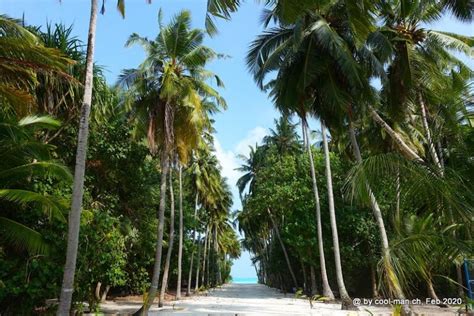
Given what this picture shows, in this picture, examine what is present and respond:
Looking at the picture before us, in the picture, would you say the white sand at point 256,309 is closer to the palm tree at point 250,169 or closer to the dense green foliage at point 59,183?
the dense green foliage at point 59,183

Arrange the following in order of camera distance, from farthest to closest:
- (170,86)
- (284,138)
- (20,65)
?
(284,138)
(170,86)
(20,65)

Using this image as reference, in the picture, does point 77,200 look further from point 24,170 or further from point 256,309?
point 256,309

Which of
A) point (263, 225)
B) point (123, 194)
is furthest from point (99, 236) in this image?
point (263, 225)

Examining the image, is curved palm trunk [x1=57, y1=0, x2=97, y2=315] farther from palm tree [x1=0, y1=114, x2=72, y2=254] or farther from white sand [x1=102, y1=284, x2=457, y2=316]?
white sand [x1=102, y1=284, x2=457, y2=316]

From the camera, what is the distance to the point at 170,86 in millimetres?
15906

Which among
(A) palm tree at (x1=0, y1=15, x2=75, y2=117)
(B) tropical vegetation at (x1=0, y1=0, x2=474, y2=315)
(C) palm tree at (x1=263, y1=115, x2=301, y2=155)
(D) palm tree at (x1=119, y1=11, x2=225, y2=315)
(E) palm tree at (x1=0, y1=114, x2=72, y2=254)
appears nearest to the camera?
(B) tropical vegetation at (x1=0, y1=0, x2=474, y2=315)

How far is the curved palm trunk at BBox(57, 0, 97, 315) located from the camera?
24.8ft

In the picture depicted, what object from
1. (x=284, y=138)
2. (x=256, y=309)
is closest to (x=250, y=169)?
(x=284, y=138)

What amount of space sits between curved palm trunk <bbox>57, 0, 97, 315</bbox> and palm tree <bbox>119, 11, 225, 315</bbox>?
6792 millimetres

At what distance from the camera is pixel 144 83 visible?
55.6 ft

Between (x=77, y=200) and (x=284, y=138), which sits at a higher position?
(x=284, y=138)

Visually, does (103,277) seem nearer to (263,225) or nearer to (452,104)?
(452,104)

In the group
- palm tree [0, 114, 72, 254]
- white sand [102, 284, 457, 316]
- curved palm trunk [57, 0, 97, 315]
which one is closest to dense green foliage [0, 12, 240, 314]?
palm tree [0, 114, 72, 254]

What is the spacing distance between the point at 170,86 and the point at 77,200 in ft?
28.0
